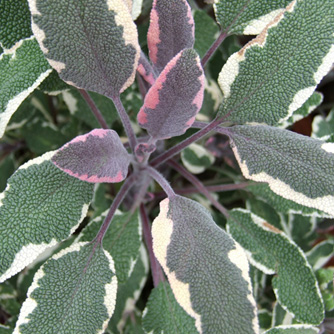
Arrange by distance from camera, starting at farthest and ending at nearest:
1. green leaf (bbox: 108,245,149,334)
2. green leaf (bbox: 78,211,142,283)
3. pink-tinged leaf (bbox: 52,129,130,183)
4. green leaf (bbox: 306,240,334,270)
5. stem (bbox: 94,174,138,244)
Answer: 1. green leaf (bbox: 306,240,334,270)
2. green leaf (bbox: 108,245,149,334)
3. green leaf (bbox: 78,211,142,283)
4. stem (bbox: 94,174,138,244)
5. pink-tinged leaf (bbox: 52,129,130,183)

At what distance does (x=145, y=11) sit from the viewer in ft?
3.51

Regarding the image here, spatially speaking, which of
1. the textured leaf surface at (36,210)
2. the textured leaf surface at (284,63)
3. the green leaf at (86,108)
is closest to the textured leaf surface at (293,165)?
the textured leaf surface at (284,63)

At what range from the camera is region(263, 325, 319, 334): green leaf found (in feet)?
2.76

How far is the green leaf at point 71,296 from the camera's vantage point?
2.32ft

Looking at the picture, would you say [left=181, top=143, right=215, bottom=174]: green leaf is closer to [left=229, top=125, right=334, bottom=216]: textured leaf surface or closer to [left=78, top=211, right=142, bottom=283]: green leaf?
[left=78, top=211, right=142, bottom=283]: green leaf

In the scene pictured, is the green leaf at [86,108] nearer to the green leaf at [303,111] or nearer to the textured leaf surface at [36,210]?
the textured leaf surface at [36,210]

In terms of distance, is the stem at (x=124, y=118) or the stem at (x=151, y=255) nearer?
the stem at (x=124, y=118)

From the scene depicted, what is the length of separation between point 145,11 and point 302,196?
26.9 inches

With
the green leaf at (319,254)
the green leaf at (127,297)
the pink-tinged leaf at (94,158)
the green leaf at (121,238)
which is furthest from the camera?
the green leaf at (319,254)

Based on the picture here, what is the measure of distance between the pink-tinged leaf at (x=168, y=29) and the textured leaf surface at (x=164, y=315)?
535mm

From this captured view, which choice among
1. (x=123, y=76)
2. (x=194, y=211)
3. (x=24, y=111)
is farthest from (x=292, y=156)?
(x=24, y=111)

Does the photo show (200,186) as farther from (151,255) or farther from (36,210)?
(36,210)

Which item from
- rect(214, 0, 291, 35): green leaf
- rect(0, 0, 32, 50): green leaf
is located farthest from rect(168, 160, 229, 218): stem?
rect(0, 0, 32, 50): green leaf

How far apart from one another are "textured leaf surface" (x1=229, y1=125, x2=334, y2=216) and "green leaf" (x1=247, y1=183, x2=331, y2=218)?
279mm
